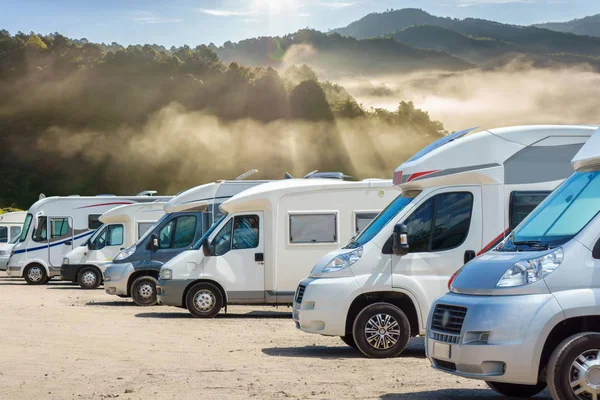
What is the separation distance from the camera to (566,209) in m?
8.82

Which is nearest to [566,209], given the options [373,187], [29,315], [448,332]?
[448,332]

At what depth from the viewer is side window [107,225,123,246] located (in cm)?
2927

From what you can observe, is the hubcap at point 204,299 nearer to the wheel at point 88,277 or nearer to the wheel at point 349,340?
the wheel at point 349,340

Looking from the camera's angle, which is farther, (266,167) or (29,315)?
(266,167)

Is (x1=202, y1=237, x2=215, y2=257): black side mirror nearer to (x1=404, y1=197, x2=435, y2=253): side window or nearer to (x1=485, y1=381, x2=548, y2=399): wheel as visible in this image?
(x1=404, y1=197, x2=435, y2=253): side window

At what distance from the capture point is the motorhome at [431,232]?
13.0 metres

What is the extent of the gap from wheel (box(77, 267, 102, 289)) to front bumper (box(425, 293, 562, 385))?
Answer: 2325 cm

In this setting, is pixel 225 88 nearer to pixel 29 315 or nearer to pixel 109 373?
pixel 29 315

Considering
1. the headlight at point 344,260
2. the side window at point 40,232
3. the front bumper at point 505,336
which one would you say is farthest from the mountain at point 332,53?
the front bumper at point 505,336

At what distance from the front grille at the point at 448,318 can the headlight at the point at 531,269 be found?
0.42 meters

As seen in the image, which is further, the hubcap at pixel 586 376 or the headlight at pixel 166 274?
the headlight at pixel 166 274

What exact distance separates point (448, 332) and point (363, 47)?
9326 centimetres

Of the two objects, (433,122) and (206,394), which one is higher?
(433,122)

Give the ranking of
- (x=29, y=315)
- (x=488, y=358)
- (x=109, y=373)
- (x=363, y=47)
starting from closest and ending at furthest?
(x=488, y=358) → (x=109, y=373) → (x=29, y=315) → (x=363, y=47)
